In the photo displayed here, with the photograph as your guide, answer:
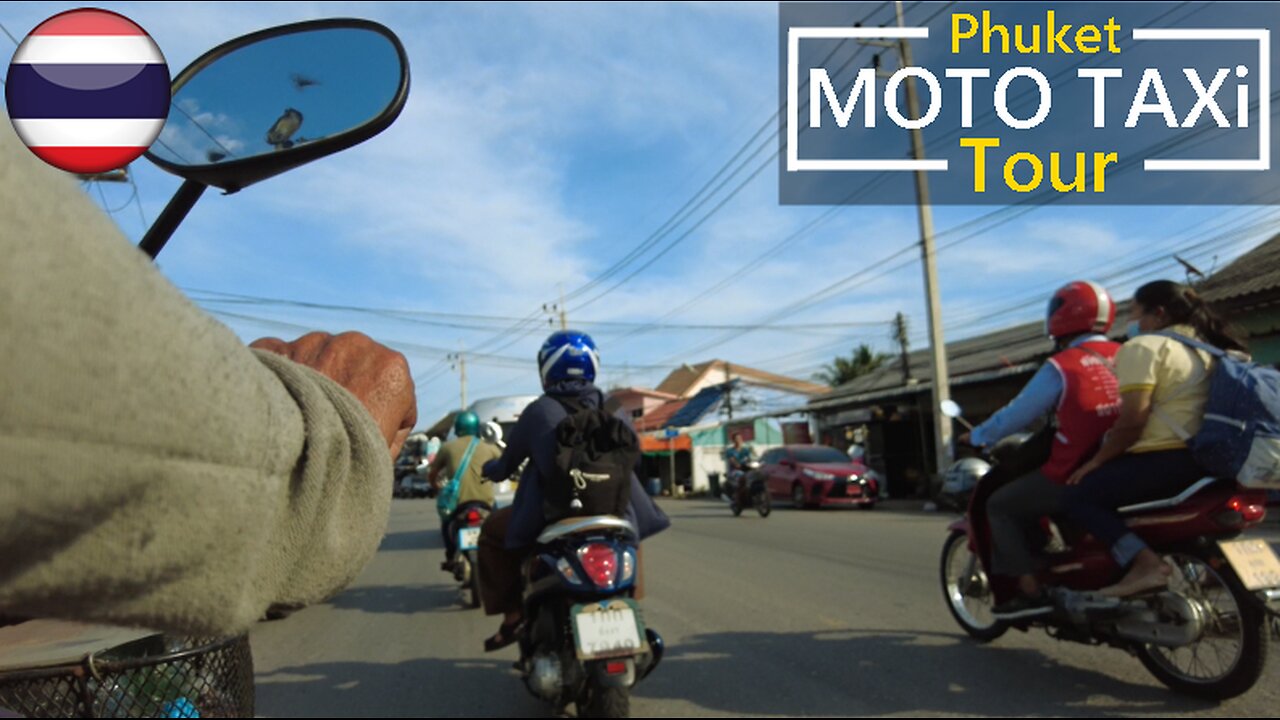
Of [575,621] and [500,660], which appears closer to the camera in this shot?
[575,621]

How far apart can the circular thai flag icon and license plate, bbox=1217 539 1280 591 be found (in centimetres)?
392

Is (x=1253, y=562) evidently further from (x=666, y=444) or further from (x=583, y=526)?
(x=666, y=444)

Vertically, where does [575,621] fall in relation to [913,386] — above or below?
below

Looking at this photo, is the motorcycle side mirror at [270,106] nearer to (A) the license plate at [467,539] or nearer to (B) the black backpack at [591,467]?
(B) the black backpack at [591,467]

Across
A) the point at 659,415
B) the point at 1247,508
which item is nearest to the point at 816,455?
the point at 1247,508

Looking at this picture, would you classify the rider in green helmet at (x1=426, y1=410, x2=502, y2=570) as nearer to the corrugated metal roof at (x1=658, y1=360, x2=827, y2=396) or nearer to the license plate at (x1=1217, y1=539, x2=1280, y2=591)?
the license plate at (x1=1217, y1=539, x2=1280, y2=591)

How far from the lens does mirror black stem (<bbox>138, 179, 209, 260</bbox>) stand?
1.50 metres

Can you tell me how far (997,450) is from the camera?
4.63 m

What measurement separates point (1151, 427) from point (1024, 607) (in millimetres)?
1072

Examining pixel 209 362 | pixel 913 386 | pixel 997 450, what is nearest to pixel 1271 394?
pixel 997 450

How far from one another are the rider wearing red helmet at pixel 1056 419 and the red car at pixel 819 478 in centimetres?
1232

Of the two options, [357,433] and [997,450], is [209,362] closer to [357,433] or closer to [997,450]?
[357,433]

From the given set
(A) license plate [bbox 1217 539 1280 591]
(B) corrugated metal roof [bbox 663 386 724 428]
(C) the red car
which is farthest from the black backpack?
(B) corrugated metal roof [bbox 663 386 724 428]

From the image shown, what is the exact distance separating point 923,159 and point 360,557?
19.0 m
